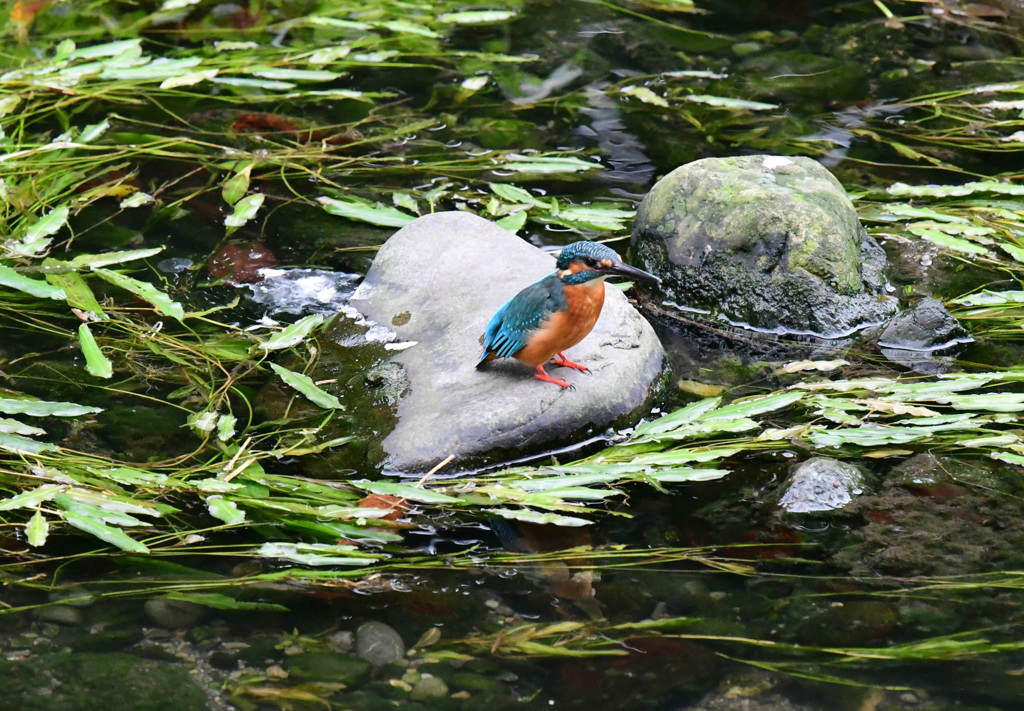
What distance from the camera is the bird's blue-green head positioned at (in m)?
4.04

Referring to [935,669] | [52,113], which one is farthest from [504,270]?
[52,113]

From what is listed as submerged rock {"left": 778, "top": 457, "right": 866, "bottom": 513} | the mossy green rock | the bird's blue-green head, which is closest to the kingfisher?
the bird's blue-green head

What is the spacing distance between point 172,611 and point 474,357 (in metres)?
1.63

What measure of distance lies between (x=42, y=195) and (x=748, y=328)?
3.79m

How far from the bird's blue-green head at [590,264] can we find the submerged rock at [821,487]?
927mm

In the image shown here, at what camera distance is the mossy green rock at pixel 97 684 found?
119 inches

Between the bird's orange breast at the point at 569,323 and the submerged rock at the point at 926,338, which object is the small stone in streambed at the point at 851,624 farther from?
the submerged rock at the point at 926,338

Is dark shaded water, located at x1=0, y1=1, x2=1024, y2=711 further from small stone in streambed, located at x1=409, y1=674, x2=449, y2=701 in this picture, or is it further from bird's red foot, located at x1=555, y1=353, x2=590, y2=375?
bird's red foot, located at x1=555, y1=353, x2=590, y2=375

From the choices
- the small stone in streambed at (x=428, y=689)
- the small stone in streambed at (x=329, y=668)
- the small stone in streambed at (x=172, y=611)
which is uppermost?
the small stone in streambed at (x=172, y=611)

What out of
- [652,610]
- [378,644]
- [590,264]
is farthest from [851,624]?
[590,264]

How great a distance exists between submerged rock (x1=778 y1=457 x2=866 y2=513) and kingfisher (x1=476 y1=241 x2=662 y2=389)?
3.03 ft

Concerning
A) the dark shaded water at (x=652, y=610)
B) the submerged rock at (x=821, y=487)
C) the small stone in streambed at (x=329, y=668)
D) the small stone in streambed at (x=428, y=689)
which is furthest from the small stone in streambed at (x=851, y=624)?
the small stone in streambed at (x=329, y=668)

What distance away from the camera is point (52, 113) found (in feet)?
21.7

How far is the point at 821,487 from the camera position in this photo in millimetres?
3883
